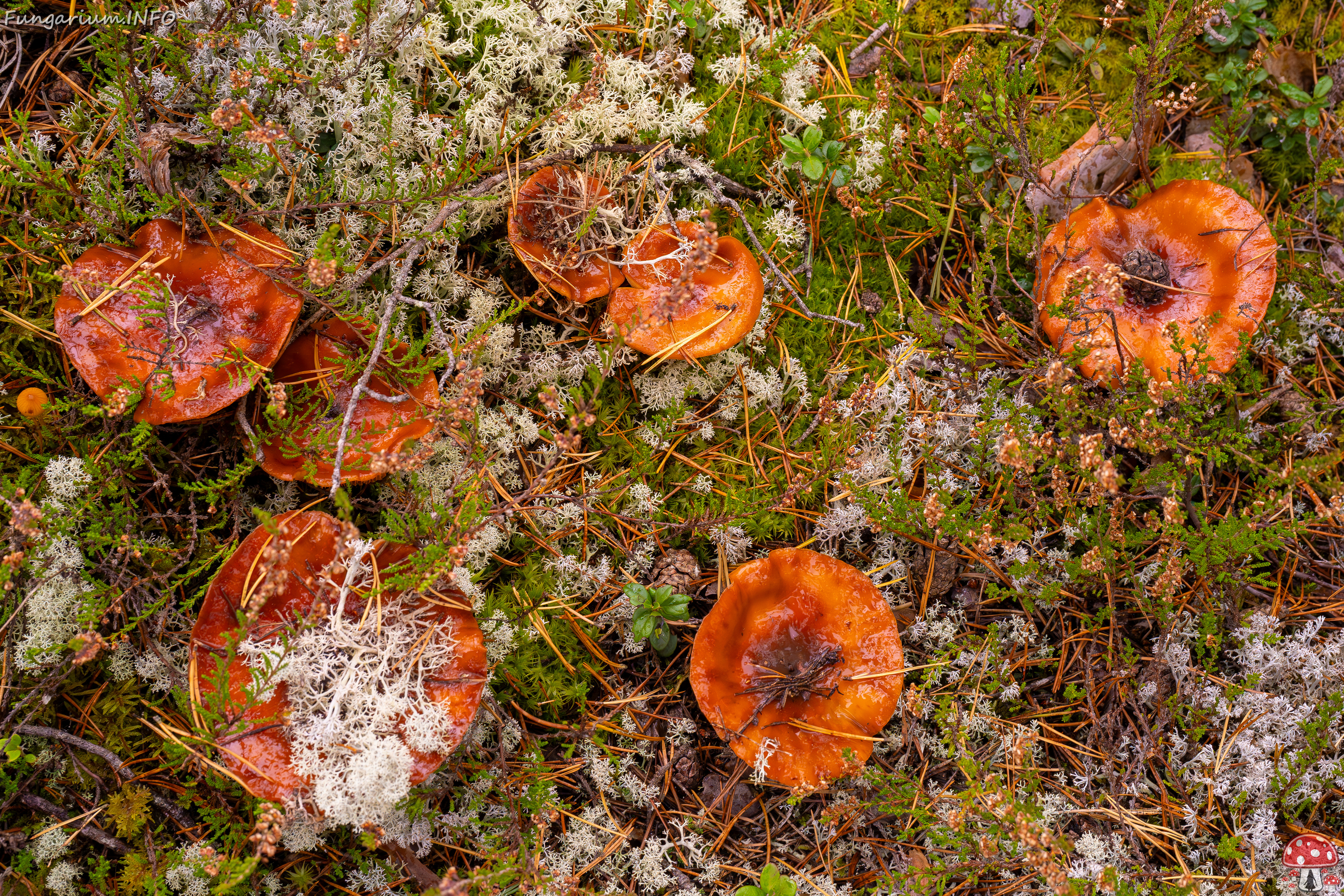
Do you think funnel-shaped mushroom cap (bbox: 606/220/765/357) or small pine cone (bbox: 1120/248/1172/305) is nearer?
funnel-shaped mushroom cap (bbox: 606/220/765/357)

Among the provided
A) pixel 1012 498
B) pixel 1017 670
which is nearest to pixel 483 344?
pixel 1012 498

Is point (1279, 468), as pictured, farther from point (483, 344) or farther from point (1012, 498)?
point (483, 344)

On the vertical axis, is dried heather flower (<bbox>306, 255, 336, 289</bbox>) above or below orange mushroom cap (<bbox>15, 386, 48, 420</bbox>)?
above

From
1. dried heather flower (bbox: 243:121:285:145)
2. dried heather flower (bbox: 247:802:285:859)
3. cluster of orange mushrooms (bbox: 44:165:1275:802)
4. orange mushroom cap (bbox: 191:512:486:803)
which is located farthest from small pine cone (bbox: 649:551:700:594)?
dried heather flower (bbox: 243:121:285:145)

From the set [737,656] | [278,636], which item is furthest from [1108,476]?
[278,636]

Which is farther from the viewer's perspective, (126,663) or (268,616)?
(126,663)

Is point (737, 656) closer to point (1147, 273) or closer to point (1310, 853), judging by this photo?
point (1310, 853)

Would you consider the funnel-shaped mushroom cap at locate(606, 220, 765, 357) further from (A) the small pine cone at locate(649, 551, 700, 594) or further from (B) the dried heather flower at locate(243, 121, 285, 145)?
(B) the dried heather flower at locate(243, 121, 285, 145)
